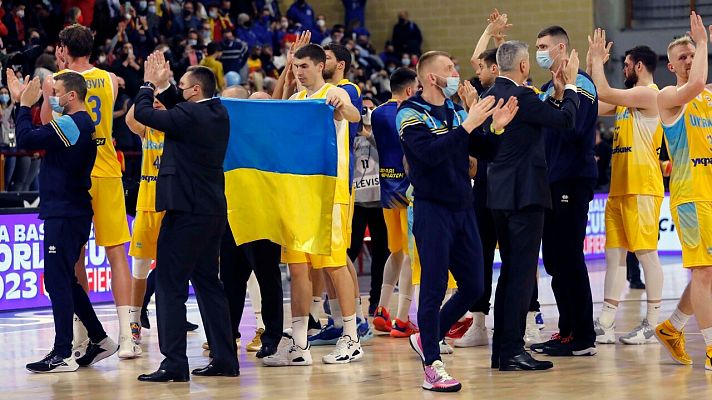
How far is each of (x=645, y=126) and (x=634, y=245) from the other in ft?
3.19

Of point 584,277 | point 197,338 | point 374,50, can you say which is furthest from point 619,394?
point 374,50

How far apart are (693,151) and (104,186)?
14.3 ft

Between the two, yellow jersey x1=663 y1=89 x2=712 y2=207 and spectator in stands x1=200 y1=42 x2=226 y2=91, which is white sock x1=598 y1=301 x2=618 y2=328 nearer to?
yellow jersey x1=663 y1=89 x2=712 y2=207

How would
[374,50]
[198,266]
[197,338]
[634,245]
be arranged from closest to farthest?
[198,266] → [634,245] → [197,338] → [374,50]

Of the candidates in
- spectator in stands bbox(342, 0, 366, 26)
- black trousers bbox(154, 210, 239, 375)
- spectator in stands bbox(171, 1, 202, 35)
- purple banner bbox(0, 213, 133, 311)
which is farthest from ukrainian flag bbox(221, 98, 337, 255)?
spectator in stands bbox(342, 0, 366, 26)

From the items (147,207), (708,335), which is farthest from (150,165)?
(708,335)

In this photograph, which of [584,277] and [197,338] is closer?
[584,277]

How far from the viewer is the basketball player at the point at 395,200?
9.88 m

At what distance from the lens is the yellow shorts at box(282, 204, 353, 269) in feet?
28.8

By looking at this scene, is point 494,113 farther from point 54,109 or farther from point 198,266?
point 54,109

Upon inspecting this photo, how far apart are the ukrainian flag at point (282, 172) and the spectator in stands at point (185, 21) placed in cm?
1305

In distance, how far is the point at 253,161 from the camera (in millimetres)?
8828

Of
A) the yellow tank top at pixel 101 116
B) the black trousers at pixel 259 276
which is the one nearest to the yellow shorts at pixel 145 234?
the yellow tank top at pixel 101 116

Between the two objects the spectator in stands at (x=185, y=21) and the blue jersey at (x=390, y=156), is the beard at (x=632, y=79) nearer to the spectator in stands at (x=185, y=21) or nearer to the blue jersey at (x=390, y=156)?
the blue jersey at (x=390, y=156)
